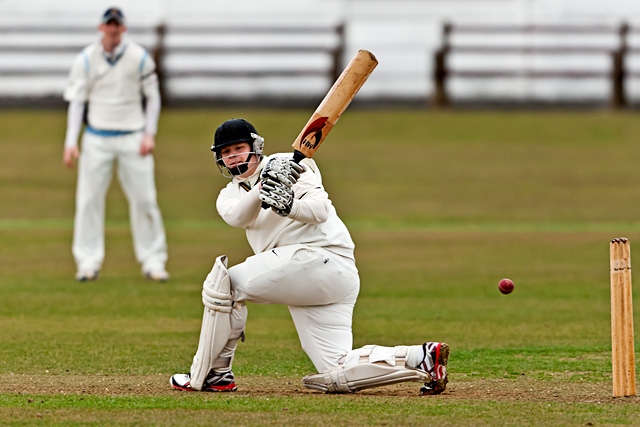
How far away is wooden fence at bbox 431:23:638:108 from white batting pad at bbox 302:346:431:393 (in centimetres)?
1672

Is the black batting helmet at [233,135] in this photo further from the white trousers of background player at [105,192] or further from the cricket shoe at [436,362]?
the white trousers of background player at [105,192]

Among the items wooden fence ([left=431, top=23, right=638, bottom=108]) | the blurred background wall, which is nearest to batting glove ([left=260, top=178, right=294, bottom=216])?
wooden fence ([left=431, top=23, right=638, bottom=108])

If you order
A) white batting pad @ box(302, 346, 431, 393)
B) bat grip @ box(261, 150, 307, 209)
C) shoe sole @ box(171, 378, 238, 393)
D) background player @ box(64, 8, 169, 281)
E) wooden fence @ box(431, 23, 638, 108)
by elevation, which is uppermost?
wooden fence @ box(431, 23, 638, 108)

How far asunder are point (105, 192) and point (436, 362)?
18.2 ft

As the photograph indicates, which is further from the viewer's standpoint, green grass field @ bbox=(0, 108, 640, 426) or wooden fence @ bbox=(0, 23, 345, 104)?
wooden fence @ bbox=(0, 23, 345, 104)

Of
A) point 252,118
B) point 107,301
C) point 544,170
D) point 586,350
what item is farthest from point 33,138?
point 586,350

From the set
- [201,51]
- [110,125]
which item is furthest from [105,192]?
[201,51]

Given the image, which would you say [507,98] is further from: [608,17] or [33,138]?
[33,138]

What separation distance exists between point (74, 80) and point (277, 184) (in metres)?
5.62

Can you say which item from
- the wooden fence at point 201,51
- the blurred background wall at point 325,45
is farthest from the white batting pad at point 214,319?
the blurred background wall at point 325,45

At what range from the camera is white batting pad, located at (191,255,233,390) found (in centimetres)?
613

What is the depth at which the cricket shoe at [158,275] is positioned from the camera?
11.1m

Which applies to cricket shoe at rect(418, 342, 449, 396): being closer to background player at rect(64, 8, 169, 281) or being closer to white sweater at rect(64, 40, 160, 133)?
background player at rect(64, 8, 169, 281)

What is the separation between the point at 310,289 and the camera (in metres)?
6.20
